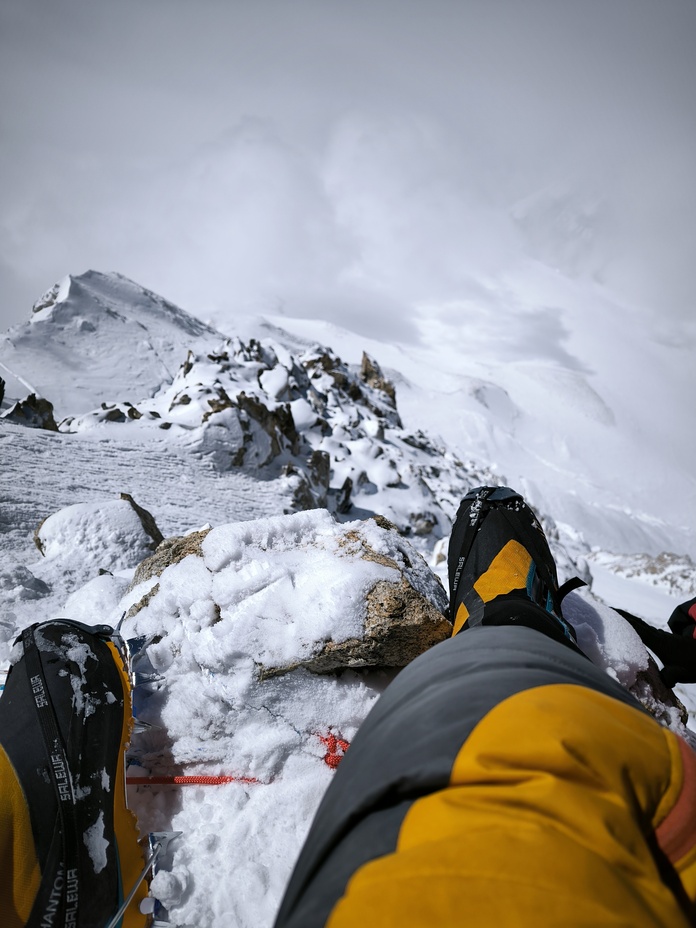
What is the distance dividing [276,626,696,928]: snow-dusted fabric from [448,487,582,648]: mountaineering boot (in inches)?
24.7

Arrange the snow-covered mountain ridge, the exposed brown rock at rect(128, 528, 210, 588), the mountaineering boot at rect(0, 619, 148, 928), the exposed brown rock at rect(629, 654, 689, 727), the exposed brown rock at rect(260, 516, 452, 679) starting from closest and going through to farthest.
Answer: the mountaineering boot at rect(0, 619, 148, 928)
the exposed brown rock at rect(260, 516, 452, 679)
the exposed brown rock at rect(629, 654, 689, 727)
the exposed brown rock at rect(128, 528, 210, 588)
the snow-covered mountain ridge

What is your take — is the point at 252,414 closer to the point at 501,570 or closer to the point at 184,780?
the point at 501,570

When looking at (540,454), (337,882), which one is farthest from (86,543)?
(540,454)

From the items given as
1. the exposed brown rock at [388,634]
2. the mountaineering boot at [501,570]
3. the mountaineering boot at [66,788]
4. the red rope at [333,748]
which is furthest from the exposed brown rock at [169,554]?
the mountaineering boot at [501,570]

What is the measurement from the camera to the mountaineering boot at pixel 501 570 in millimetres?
1453

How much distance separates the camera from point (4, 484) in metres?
4.46

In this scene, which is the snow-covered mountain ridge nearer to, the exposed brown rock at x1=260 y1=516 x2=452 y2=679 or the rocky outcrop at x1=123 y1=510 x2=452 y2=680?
the rocky outcrop at x1=123 y1=510 x2=452 y2=680

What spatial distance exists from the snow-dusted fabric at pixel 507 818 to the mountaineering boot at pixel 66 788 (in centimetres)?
77

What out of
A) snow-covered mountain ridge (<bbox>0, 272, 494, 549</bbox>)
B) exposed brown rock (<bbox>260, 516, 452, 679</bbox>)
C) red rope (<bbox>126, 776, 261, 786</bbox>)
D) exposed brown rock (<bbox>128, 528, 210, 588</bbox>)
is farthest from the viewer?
snow-covered mountain ridge (<bbox>0, 272, 494, 549</bbox>)

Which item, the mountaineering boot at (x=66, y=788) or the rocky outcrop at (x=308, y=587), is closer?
the mountaineering boot at (x=66, y=788)

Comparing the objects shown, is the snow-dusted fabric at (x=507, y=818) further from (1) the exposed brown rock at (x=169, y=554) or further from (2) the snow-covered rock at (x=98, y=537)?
(2) the snow-covered rock at (x=98, y=537)

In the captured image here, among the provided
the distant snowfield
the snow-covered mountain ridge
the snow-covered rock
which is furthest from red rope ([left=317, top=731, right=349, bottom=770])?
the snow-covered mountain ridge

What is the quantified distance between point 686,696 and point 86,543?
423cm

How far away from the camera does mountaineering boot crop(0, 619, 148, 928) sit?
1.00m
